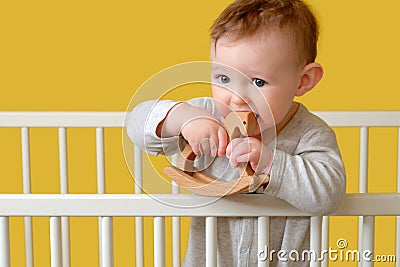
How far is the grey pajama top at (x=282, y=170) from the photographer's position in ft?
4.34

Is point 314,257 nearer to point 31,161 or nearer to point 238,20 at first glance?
point 238,20

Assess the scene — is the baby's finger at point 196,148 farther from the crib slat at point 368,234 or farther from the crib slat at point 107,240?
the crib slat at point 368,234

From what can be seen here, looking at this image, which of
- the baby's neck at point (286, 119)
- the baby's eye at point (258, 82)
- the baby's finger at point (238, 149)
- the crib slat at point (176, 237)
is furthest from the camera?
the crib slat at point (176, 237)

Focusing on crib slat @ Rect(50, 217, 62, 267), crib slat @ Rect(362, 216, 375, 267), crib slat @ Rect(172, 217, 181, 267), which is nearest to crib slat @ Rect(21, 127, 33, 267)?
crib slat @ Rect(172, 217, 181, 267)

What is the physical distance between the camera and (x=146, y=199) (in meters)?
1.29

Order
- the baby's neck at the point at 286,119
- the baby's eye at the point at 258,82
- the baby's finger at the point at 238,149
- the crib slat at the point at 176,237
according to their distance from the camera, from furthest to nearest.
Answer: the crib slat at the point at 176,237, the baby's neck at the point at 286,119, the baby's eye at the point at 258,82, the baby's finger at the point at 238,149

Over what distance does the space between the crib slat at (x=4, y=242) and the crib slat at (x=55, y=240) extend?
0.22ft

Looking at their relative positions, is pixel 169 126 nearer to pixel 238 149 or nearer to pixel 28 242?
pixel 238 149

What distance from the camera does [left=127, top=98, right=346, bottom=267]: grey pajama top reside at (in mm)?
1323

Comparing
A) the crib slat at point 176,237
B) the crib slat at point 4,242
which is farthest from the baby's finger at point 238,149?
the crib slat at point 176,237

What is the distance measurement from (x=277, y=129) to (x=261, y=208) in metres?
0.23

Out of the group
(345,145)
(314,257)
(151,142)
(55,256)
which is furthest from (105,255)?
(345,145)

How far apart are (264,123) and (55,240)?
1.19ft

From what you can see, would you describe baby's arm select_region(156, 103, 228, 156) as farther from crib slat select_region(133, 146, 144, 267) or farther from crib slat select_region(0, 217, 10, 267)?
crib slat select_region(133, 146, 144, 267)
